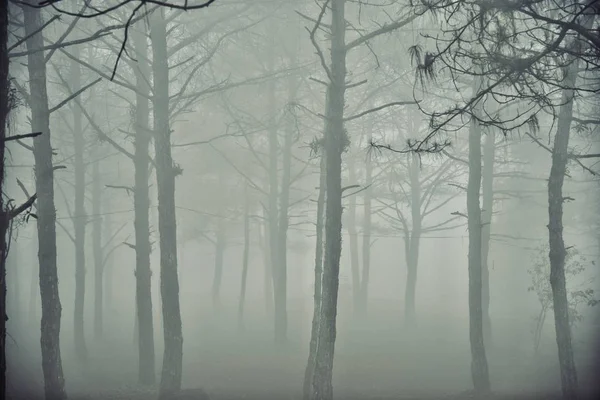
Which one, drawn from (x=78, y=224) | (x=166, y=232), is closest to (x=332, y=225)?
(x=166, y=232)

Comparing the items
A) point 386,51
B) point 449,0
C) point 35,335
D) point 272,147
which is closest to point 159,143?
point 449,0

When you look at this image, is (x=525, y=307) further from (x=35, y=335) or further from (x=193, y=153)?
(x=35, y=335)

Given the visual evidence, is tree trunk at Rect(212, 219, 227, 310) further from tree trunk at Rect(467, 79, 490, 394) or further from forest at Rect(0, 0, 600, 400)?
tree trunk at Rect(467, 79, 490, 394)

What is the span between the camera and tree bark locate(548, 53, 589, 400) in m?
9.49

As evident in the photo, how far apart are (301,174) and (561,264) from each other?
1002 cm

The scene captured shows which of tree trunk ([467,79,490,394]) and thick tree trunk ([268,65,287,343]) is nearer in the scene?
tree trunk ([467,79,490,394])

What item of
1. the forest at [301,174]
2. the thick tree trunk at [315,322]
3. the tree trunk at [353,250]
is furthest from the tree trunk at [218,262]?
the thick tree trunk at [315,322]

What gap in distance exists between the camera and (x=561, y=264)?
990 cm

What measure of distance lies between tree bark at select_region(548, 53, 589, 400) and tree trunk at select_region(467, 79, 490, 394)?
5.92 ft

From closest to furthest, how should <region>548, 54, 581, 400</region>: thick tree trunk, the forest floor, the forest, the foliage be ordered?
the forest < <region>548, 54, 581, 400</region>: thick tree trunk < the forest floor < the foliage

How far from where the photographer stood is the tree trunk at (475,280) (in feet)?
36.8

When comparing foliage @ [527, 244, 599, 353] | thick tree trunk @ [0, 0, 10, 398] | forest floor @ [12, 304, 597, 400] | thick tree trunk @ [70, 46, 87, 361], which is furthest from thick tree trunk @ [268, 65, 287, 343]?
thick tree trunk @ [0, 0, 10, 398]

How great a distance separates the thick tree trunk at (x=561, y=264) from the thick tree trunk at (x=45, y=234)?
9355 mm

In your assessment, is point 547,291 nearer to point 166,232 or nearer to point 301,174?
point 301,174
